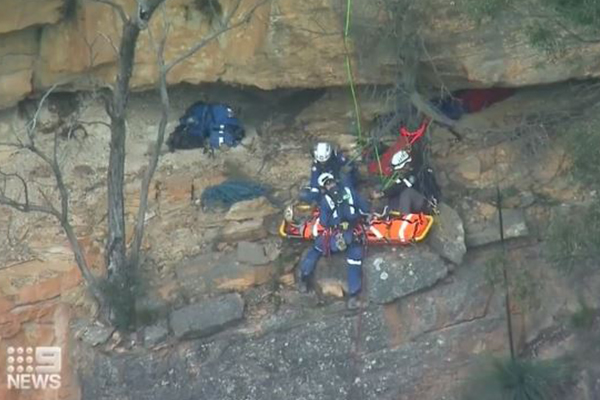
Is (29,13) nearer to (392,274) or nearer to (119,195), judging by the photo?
(119,195)

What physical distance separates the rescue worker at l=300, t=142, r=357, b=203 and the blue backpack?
136 cm

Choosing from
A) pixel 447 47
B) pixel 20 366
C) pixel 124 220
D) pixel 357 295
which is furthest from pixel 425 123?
pixel 20 366

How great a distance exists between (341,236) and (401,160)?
3.70 feet

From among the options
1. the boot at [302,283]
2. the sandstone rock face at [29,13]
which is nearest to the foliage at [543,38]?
the boot at [302,283]

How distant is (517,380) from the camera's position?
18.5 metres

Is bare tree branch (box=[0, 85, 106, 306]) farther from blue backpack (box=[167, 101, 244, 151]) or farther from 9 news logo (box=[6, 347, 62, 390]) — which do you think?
blue backpack (box=[167, 101, 244, 151])

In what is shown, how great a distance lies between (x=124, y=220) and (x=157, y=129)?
63.5 inches

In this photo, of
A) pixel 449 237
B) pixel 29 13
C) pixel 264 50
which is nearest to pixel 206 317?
pixel 449 237

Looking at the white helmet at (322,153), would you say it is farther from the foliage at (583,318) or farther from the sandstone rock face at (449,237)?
the foliage at (583,318)

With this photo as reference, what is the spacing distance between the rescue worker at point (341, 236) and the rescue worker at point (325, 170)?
0.54 feet

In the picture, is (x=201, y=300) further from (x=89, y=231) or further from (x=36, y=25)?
(x=36, y=25)

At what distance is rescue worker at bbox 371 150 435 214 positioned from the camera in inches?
773

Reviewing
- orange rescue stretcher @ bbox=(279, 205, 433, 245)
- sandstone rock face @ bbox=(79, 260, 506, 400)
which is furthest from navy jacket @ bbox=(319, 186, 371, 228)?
sandstone rock face @ bbox=(79, 260, 506, 400)

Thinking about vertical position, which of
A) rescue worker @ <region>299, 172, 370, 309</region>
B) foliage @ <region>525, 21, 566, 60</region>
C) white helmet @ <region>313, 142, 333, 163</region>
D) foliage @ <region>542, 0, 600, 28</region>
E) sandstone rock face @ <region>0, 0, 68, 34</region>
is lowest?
rescue worker @ <region>299, 172, 370, 309</region>
